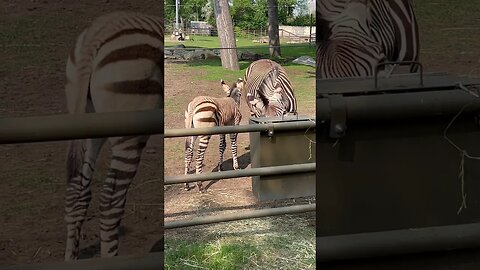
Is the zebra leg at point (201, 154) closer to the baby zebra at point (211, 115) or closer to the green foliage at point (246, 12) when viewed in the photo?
the baby zebra at point (211, 115)

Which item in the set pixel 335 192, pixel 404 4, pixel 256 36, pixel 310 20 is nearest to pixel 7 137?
pixel 335 192

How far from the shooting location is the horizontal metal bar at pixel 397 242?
2.74 ft

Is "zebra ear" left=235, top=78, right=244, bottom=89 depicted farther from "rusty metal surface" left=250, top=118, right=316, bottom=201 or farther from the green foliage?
the green foliage

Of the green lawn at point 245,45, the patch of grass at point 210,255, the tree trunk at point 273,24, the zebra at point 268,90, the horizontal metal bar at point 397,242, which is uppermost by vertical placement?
the tree trunk at point 273,24

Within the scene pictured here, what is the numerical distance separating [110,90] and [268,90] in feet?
5.58

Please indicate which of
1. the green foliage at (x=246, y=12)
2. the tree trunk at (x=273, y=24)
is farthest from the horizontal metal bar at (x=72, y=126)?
the tree trunk at (x=273, y=24)

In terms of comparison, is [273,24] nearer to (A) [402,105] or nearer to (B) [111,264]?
(A) [402,105]

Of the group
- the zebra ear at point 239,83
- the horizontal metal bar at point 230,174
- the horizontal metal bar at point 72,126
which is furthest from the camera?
the zebra ear at point 239,83

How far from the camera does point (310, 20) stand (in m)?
1.27

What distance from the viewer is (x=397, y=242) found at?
85 centimetres

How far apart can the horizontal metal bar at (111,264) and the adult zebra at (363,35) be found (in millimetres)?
377

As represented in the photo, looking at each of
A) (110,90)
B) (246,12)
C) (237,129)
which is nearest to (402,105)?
(110,90)

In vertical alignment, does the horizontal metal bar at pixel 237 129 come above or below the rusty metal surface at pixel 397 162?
below

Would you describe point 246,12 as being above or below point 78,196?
above
